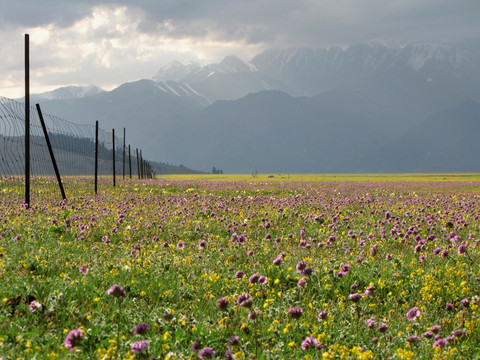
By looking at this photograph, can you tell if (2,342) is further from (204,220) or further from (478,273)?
(204,220)

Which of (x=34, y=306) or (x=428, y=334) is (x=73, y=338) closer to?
(x=34, y=306)

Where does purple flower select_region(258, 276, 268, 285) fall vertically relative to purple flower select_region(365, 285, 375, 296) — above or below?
above

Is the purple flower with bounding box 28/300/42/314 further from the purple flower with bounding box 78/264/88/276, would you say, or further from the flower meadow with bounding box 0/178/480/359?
the purple flower with bounding box 78/264/88/276

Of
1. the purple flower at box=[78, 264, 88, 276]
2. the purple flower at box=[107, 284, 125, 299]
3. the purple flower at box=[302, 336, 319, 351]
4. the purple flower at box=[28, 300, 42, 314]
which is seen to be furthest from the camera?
the purple flower at box=[78, 264, 88, 276]

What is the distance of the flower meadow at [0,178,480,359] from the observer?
439 centimetres

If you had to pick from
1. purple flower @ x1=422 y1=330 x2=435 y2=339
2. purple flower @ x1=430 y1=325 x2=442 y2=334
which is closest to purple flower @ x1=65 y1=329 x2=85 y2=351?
purple flower @ x1=422 y1=330 x2=435 y2=339

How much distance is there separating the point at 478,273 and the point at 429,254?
1.50 metres

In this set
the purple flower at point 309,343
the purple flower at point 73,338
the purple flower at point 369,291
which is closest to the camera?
the purple flower at point 73,338

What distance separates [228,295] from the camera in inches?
244

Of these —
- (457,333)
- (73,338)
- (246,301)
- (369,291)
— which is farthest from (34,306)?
(457,333)

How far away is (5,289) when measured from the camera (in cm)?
568

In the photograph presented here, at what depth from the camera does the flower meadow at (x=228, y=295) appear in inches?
173

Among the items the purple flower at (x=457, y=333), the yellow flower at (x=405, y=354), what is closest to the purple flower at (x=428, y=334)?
the purple flower at (x=457, y=333)

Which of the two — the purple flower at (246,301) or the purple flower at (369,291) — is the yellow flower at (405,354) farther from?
the purple flower at (246,301)
